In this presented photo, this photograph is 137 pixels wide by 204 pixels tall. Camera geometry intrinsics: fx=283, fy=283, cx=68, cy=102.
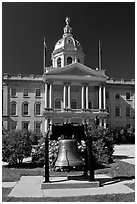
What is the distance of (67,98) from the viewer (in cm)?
4538

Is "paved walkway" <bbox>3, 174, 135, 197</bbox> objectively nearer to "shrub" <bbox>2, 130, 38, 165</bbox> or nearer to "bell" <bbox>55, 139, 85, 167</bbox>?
"bell" <bbox>55, 139, 85, 167</bbox>

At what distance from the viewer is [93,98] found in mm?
48656

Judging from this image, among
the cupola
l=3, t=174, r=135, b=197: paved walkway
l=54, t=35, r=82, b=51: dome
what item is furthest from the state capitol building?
l=3, t=174, r=135, b=197: paved walkway

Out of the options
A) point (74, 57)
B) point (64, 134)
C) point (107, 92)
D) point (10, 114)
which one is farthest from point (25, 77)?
point (64, 134)

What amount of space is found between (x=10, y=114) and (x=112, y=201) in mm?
41717

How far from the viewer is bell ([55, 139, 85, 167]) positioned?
7.98 meters

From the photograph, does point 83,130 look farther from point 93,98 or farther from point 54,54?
point 54,54

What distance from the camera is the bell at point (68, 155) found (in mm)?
7984

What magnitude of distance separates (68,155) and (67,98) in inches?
1463

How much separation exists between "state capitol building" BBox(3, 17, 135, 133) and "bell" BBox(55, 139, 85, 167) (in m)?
35.0

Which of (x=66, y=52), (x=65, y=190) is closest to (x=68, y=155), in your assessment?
(x=65, y=190)

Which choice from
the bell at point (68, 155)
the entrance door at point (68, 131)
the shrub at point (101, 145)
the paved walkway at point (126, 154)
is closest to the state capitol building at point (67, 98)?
the paved walkway at point (126, 154)

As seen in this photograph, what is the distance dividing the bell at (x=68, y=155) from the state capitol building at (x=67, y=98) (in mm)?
34972

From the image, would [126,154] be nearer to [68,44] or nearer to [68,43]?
[68,44]
